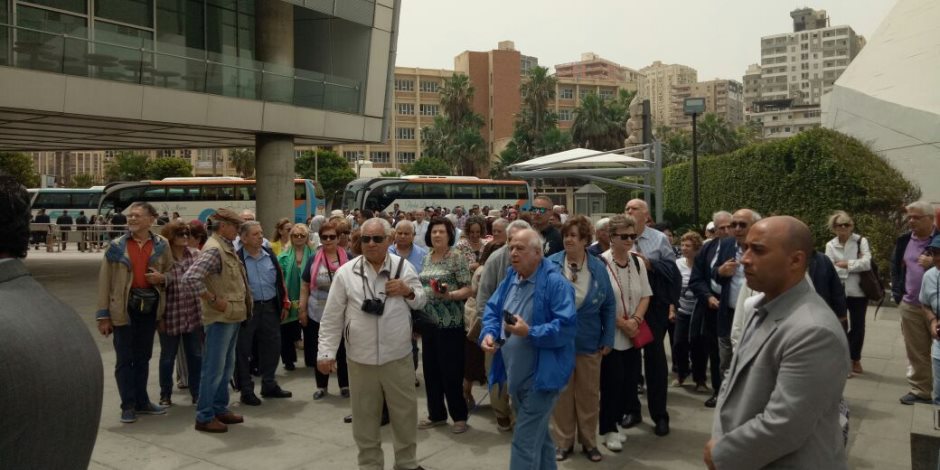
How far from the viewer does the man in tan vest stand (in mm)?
6102

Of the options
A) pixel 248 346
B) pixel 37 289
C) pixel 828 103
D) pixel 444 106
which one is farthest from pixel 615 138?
pixel 37 289

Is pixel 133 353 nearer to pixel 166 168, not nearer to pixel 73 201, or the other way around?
pixel 73 201

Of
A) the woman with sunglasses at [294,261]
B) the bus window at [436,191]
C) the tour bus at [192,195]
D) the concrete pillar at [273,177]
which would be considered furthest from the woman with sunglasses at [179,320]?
the bus window at [436,191]

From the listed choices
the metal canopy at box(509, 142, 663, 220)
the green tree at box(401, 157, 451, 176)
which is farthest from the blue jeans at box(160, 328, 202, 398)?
the green tree at box(401, 157, 451, 176)

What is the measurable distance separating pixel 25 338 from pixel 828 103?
66.0 ft

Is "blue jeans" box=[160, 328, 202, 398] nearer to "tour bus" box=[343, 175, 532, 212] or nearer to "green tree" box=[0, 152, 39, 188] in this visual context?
"tour bus" box=[343, 175, 532, 212]

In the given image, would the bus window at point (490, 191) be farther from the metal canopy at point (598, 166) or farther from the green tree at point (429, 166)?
the green tree at point (429, 166)

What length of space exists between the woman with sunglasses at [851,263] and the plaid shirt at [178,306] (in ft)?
21.6

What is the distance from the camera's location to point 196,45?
17.9m

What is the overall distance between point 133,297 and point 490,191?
128ft

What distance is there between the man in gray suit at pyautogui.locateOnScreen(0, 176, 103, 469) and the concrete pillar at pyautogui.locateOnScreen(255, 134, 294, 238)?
17652 mm

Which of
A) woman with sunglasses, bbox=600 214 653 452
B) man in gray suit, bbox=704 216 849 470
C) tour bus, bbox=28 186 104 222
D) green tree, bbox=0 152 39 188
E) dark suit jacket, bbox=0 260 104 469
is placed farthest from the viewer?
green tree, bbox=0 152 39 188

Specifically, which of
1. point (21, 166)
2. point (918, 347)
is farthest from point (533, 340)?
point (21, 166)

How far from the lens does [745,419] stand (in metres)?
2.48
